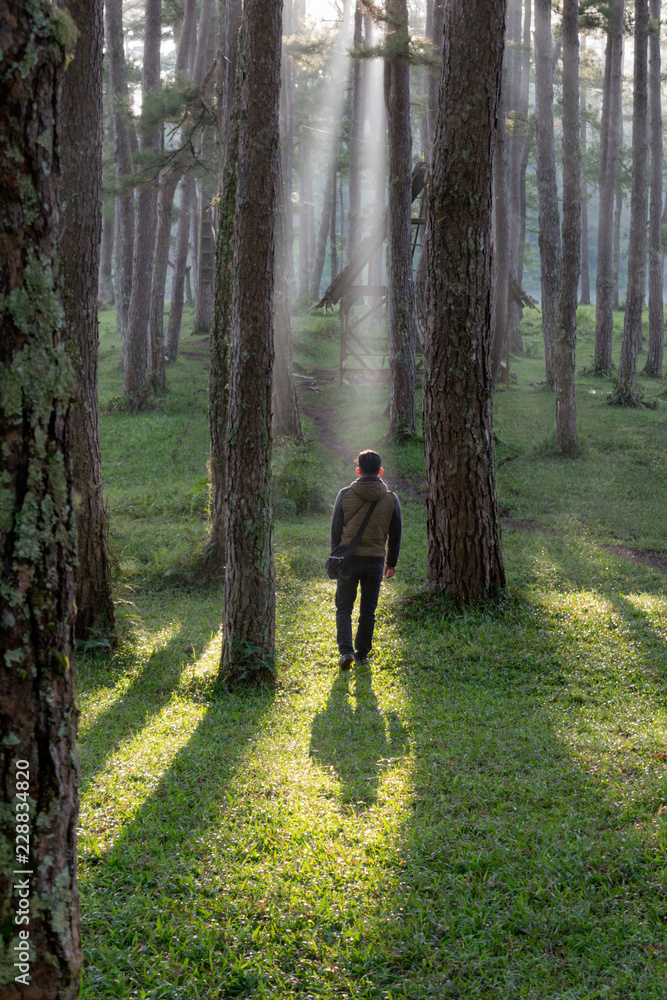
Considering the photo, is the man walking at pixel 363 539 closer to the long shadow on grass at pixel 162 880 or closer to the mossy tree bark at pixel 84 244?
the long shadow on grass at pixel 162 880

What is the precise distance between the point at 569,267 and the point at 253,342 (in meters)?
12.4

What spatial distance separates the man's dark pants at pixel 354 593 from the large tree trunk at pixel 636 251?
634 inches

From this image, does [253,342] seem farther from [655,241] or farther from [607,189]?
[655,241]

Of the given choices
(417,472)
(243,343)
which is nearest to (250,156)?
(243,343)

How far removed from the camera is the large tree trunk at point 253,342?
22.4 ft

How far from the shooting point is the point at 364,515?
24.3 ft

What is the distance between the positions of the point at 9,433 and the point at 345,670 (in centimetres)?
570

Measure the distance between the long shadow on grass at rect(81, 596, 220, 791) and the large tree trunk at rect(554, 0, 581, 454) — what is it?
10789 mm

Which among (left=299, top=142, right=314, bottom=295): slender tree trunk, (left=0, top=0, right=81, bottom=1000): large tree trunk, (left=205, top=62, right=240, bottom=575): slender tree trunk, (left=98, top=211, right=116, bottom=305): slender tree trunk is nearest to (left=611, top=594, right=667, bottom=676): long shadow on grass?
(left=205, top=62, right=240, bottom=575): slender tree trunk

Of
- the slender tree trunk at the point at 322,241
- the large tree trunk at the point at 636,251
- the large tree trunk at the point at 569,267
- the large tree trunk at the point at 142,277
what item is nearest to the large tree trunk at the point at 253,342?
the large tree trunk at the point at 569,267

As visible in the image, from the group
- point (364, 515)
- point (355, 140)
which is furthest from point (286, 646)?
point (355, 140)

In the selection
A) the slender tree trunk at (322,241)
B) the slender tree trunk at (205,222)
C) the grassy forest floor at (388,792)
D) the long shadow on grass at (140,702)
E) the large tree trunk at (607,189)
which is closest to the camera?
the grassy forest floor at (388,792)

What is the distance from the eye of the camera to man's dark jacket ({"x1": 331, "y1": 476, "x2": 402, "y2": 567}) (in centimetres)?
741

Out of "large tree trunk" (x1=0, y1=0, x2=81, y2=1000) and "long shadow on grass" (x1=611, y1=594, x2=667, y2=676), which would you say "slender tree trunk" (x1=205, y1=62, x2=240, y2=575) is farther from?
"large tree trunk" (x1=0, y1=0, x2=81, y2=1000)
